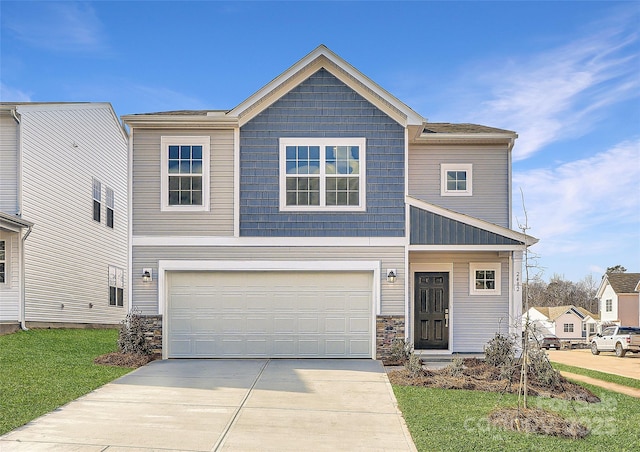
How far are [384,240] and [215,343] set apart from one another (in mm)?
4572

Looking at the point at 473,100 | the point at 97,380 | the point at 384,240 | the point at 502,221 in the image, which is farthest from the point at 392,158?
the point at 97,380

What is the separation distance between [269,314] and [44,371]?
4.83 m

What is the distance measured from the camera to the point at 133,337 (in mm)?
12695

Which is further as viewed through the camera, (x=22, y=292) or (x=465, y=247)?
(x=22, y=292)

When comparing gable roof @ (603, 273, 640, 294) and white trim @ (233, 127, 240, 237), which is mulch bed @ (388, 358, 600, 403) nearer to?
white trim @ (233, 127, 240, 237)

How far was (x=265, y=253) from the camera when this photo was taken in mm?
13133

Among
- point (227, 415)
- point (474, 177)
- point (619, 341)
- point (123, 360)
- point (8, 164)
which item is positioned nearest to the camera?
point (227, 415)

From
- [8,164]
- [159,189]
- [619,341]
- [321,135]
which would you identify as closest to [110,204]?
[8,164]

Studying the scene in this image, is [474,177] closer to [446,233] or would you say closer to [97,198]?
[446,233]

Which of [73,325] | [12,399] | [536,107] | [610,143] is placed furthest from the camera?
[73,325]

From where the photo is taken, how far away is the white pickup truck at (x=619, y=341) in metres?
25.6

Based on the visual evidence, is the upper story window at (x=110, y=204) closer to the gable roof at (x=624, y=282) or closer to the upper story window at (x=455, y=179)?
the upper story window at (x=455, y=179)

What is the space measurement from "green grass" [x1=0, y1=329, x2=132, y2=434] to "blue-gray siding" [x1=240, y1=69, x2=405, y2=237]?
449 centimetres

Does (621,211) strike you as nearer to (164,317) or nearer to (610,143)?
(610,143)
